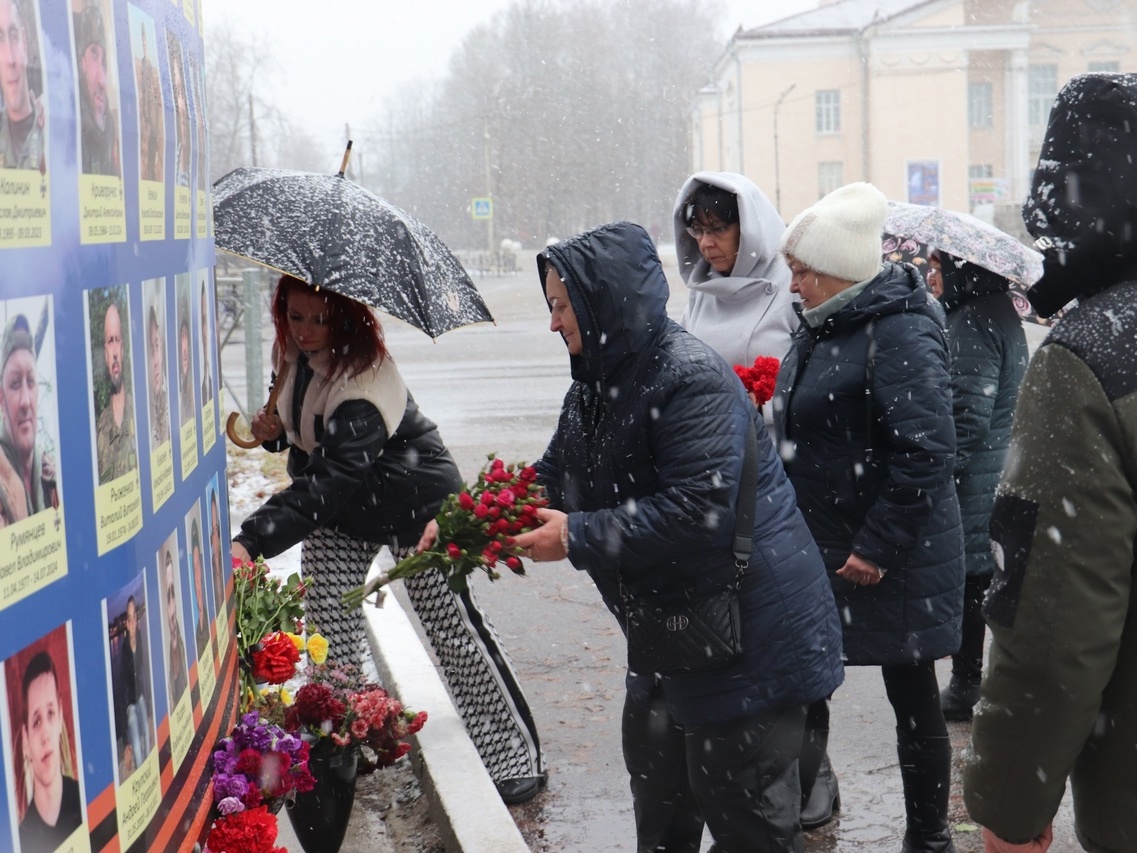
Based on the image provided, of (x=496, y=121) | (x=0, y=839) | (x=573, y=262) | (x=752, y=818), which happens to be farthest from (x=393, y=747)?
(x=496, y=121)

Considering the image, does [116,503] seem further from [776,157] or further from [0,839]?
[776,157]

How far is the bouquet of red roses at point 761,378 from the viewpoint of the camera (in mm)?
4191

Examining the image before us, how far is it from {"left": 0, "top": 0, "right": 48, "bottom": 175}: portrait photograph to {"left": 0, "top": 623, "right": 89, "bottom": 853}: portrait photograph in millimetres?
599

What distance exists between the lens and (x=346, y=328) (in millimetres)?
4078

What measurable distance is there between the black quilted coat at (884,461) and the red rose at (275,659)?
155 centimetres

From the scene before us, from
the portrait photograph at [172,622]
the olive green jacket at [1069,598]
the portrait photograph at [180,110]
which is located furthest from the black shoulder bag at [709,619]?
the portrait photograph at [180,110]

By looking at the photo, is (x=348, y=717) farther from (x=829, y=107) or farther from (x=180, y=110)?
(x=829, y=107)

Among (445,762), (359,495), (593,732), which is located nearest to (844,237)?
(359,495)

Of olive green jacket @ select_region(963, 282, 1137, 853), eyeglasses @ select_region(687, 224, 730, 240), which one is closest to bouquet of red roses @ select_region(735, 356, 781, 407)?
eyeglasses @ select_region(687, 224, 730, 240)

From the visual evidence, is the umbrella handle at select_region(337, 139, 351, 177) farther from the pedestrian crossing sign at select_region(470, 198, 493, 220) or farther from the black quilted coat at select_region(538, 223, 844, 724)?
the pedestrian crossing sign at select_region(470, 198, 493, 220)

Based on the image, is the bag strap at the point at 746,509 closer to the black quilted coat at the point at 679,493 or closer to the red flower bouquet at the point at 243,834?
the black quilted coat at the point at 679,493

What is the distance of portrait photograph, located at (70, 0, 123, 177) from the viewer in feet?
5.83

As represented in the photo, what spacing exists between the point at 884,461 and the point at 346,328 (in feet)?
5.56

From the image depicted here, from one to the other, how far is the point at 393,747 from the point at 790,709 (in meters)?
1.42
